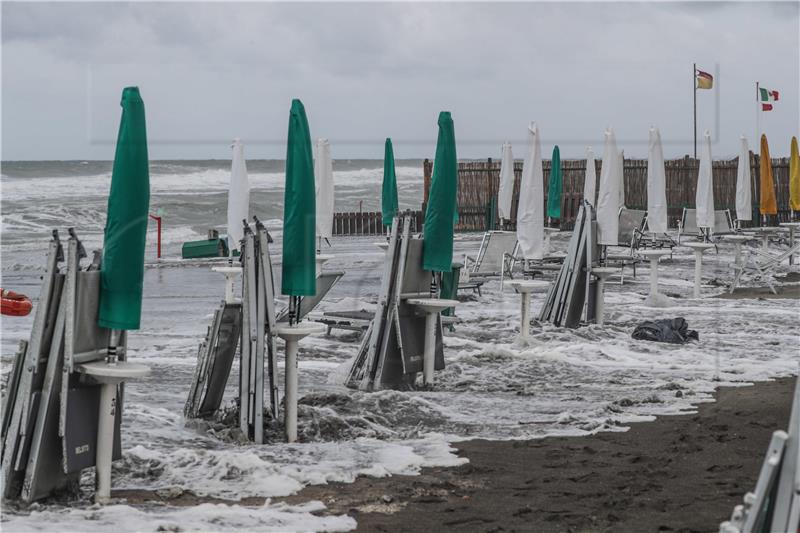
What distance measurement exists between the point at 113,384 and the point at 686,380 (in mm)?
5542

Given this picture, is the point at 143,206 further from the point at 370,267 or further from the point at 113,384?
the point at 370,267

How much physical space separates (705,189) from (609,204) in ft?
13.9

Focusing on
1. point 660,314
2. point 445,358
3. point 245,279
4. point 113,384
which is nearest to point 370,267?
point 660,314

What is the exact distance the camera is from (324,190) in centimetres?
1505

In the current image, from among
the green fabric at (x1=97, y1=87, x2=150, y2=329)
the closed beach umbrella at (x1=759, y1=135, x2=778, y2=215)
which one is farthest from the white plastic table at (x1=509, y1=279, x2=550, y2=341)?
the closed beach umbrella at (x1=759, y1=135, x2=778, y2=215)

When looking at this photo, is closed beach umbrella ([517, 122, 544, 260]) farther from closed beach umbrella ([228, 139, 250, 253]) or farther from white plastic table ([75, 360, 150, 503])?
white plastic table ([75, 360, 150, 503])

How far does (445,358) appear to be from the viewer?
10445 millimetres

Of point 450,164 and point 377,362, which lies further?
point 450,164

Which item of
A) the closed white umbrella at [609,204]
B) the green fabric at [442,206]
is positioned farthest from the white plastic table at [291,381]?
the closed white umbrella at [609,204]

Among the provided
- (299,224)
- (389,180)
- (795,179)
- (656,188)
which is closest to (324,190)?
(389,180)

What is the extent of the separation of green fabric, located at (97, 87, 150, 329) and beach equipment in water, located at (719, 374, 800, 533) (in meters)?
3.29

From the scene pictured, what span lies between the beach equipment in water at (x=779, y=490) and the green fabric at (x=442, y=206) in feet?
18.6

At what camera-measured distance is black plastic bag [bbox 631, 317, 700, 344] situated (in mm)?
11383

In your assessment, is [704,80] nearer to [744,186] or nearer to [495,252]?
[744,186]
